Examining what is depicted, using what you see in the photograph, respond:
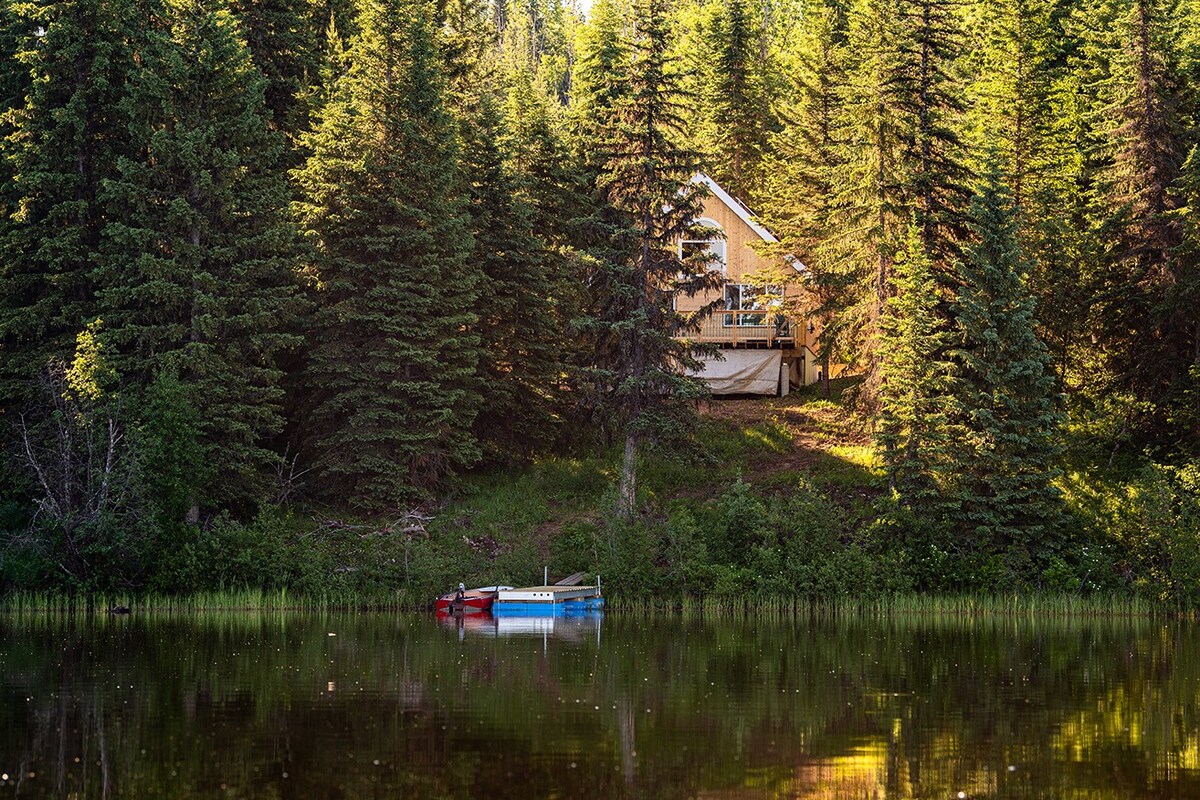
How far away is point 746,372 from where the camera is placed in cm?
5597

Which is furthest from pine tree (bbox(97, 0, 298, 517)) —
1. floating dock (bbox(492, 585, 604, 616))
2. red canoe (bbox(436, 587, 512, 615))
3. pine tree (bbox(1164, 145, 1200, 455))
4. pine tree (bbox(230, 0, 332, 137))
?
pine tree (bbox(1164, 145, 1200, 455))

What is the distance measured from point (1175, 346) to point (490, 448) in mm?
20771

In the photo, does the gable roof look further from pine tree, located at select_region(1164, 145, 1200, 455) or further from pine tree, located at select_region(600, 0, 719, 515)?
pine tree, located at select_region(1164, 145, 1200, 455)

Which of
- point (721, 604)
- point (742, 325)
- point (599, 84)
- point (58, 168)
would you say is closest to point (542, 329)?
point (599, 84)

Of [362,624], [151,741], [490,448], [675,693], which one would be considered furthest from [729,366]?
[151,741]

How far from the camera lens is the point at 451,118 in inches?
1754

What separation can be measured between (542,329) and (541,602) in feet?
37.3

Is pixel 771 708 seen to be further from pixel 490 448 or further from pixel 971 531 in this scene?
pixel 490 448

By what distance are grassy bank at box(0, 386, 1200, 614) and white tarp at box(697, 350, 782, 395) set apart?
13879 mm

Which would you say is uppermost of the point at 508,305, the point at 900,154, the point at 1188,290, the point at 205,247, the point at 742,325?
the point at 900,154

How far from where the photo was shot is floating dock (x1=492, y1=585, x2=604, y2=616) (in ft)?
121

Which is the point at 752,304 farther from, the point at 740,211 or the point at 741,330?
the point at 740,211

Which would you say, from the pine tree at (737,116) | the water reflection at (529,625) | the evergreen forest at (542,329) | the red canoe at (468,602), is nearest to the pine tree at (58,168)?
the evergreen forest at (542,329)

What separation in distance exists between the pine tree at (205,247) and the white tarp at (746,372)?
18.7 m
